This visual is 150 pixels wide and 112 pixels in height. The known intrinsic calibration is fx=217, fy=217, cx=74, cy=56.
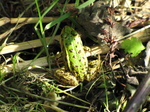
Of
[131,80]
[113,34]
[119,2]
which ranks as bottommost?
[131,80]

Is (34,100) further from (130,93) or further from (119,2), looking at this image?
(119,2)

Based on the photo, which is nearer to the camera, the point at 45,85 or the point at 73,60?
the point at 45,85

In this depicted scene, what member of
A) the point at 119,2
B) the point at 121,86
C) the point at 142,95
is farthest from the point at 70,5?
the point at 142,95

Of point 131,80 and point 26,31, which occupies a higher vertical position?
point 26,31

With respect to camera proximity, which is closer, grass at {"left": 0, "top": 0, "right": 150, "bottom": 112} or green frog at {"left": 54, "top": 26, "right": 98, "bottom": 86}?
grass at {"left": 0, "top": 0, "right": 150, "bottom": 112}

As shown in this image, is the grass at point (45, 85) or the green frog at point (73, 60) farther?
the green frog at point (73, 60)

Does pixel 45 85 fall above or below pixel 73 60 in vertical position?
below

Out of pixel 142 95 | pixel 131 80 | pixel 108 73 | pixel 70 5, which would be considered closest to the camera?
pixel 142 95

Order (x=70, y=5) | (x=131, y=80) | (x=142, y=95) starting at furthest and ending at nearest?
(x=70, y=5), (x=131, y=80), (x=142, y=95)
